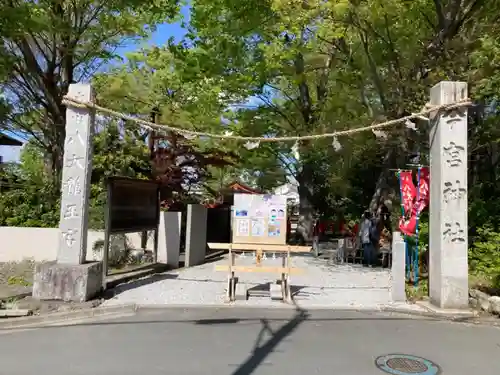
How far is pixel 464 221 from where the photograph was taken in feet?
26.4

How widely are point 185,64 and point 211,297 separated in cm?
1025

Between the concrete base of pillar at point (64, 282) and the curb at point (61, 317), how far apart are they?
0.50m

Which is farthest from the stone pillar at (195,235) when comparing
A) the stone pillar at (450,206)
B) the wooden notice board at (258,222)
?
the stone pillar at (450,206)

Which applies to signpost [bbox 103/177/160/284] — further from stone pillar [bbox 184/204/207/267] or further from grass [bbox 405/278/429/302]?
grass [bbox 405/278/429/302]

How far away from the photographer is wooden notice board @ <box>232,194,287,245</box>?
30.6 feet

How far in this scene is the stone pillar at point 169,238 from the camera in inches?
508

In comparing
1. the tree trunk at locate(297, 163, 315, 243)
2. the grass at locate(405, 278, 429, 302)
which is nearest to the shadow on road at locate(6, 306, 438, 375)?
the grass at locate(405, 278, 429, 302)

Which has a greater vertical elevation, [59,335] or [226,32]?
[226,32]

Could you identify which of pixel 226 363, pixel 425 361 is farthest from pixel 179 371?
pixel 425 361

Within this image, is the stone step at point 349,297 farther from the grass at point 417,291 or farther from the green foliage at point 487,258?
the green foliage at point 487,258

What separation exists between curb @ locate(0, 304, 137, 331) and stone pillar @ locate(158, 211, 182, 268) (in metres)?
4.98

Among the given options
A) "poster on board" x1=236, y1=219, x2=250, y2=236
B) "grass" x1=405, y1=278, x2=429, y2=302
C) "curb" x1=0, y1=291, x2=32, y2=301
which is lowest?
"curb" x1=0, y1=291, x2=32, y2=301

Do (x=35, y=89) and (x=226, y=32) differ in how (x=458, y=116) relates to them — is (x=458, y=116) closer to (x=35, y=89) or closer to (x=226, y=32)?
(x=226, y=32)

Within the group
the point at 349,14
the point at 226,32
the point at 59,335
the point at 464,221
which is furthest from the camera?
the point at 226,32
